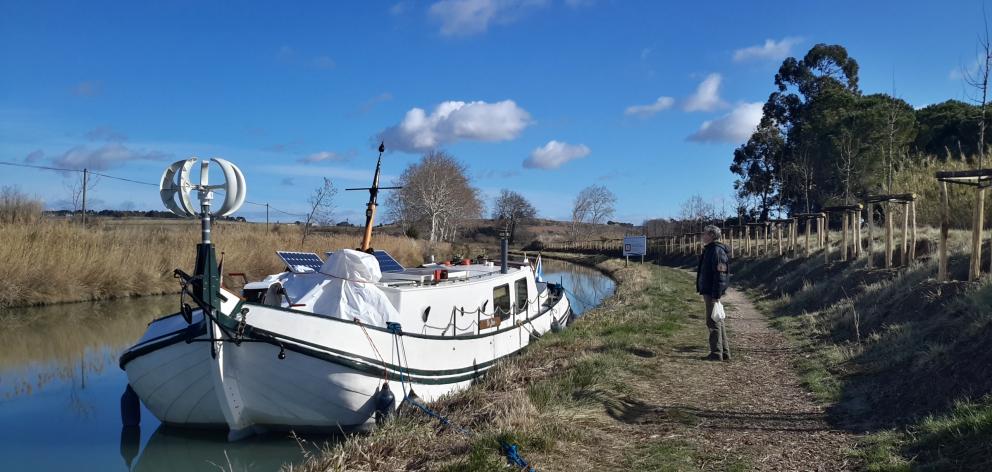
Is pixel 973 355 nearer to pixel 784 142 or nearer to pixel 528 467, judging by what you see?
pixel 528 467

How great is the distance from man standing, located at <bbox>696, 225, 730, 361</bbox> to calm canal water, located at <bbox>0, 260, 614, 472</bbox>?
17.5 feet

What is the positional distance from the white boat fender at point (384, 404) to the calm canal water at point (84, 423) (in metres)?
0.80

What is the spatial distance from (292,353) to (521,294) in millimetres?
7894

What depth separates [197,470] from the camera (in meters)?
8.23

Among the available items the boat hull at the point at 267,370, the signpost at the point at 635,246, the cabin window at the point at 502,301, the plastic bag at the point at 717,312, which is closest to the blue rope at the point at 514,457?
the boat hull at the point at 267,370

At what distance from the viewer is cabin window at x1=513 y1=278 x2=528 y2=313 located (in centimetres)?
1548

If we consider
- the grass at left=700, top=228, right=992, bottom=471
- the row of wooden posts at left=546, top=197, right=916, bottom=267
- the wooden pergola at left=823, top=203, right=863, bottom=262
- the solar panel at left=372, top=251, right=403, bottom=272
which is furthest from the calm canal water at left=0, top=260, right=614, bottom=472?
the wooden pergola at left=823, top=203, right=863, bottom=262

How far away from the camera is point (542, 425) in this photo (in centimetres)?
650

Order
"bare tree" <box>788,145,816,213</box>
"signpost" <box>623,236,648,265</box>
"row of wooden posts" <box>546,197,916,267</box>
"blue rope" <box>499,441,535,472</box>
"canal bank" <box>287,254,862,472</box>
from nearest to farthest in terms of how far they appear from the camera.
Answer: "blue rope" <box>499,441,535,472</box> < "canal bank" <box>287,254,862,472</box> < "row of wooden posts" <box>546,197,916,267</box> < "bare tree" <box>788,145,816,213</box> < "signpost" <box>623,236,648,265</box>

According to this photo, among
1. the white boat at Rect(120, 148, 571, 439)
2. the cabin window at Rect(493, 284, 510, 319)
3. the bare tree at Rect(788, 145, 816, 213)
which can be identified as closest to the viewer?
the white boat at Rect(120, 148, 571, 439)

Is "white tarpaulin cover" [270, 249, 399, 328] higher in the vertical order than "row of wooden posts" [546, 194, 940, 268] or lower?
lower

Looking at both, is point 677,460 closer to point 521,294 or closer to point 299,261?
point 299,261

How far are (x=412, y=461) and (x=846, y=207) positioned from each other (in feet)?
48.4

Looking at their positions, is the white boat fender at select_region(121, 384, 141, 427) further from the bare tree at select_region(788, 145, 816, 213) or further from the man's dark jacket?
the bare tree at select_region(788, 145, 816, 213)
